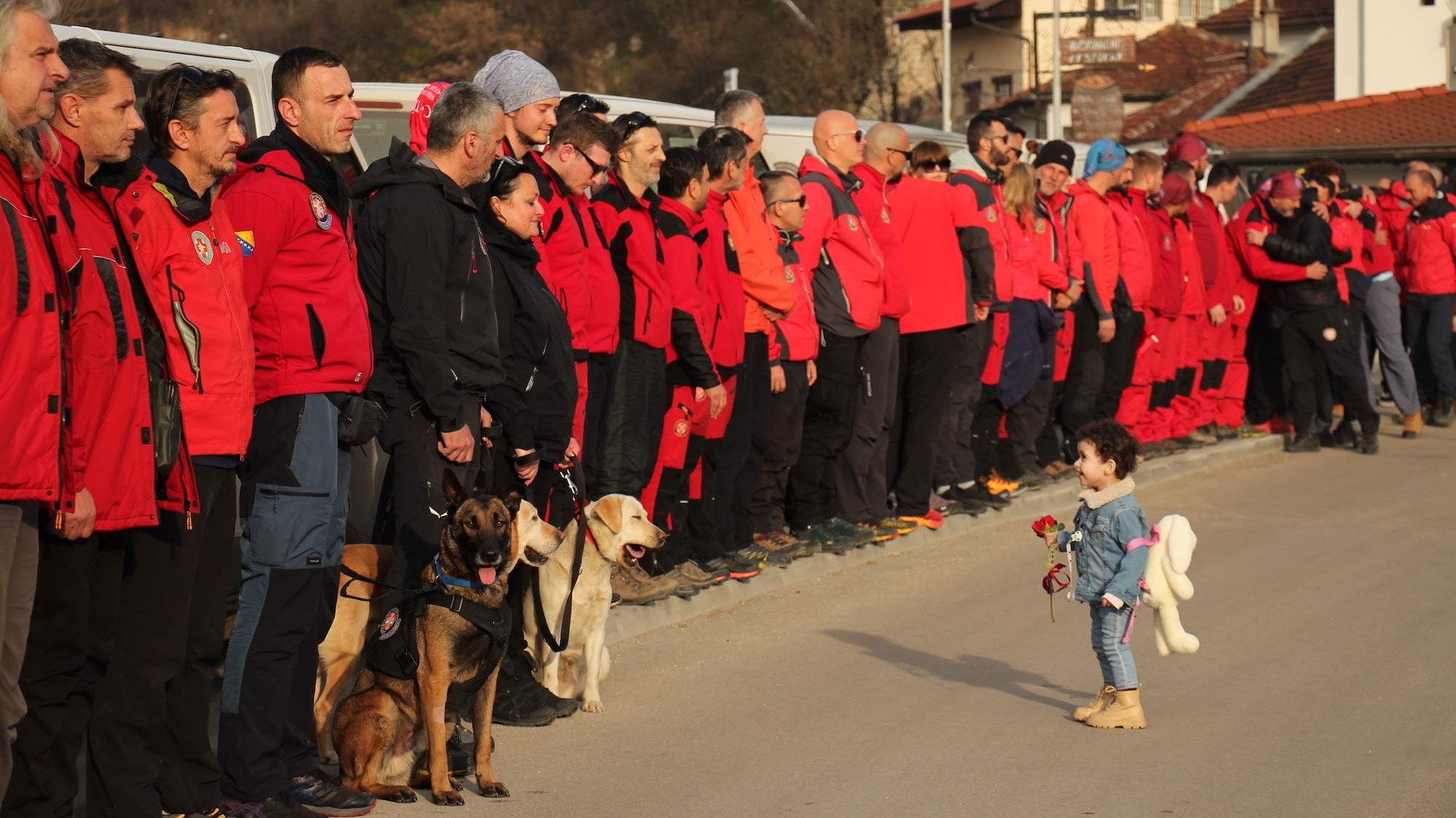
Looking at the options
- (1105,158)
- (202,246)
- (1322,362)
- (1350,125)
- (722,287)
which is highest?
(1350,125)

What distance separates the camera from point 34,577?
4.62 metres

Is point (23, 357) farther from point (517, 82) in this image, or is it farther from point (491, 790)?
point (517, 82)

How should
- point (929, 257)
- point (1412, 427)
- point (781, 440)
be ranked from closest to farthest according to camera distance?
point (781, 440), point (929, 257), point (1412, 427)

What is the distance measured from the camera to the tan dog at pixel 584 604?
759 cm

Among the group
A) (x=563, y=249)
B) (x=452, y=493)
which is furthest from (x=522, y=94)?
(x=452, y=493)

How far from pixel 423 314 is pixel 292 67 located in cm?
96

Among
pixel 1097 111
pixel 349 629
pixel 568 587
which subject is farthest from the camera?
pixel 1097 111

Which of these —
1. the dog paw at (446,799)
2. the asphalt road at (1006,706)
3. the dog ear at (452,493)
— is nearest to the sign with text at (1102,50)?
the asphalt road at (1006,706)

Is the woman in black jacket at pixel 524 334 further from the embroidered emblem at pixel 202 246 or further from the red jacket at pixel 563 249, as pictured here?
the embroidered emblem at pixel 202 246

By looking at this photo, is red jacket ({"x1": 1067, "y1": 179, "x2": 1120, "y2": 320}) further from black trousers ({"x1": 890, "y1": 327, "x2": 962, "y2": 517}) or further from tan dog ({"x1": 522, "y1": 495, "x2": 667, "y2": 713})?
tan dog ({"x1": 522, "y1": 495, "x2": 667, "y2": 713})

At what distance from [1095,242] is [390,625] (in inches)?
359

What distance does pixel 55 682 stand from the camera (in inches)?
195

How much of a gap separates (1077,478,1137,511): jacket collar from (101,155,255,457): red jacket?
139 inches

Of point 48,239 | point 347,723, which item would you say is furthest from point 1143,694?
point 48,239
